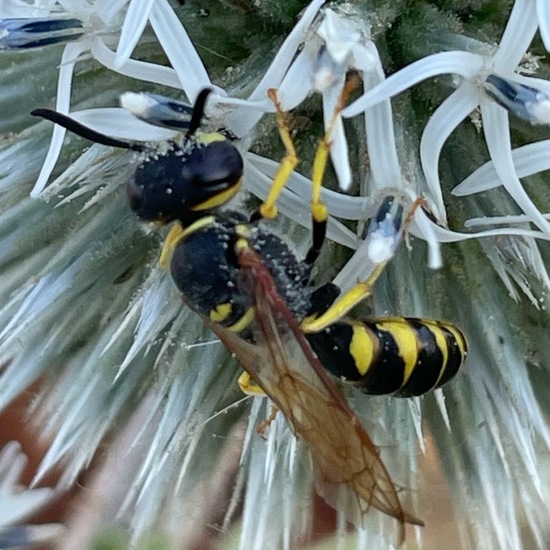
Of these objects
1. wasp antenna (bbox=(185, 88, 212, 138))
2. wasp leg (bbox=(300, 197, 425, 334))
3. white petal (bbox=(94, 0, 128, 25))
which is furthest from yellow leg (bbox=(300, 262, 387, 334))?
white petal (bbox=(94, 0, 128, 25))

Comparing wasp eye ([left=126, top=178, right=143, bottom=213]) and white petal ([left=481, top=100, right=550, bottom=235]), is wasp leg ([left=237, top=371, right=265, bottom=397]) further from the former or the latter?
white petal ([left=481, top=100, right=550, bottom=235])

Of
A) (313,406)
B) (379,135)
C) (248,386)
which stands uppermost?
(379,135)

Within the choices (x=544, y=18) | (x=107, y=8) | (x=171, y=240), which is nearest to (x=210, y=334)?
(x=171, y=240)

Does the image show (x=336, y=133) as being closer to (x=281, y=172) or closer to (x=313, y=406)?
(x=281, y=172)

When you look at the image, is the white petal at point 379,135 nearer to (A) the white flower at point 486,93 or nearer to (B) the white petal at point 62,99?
(A) the white flower at point 486,93

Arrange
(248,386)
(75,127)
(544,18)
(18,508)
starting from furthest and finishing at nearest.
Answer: (18,508), (248,386), (75,127), (544,18)

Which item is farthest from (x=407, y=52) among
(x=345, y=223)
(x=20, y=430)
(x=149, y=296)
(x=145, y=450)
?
(x=20, y=430)

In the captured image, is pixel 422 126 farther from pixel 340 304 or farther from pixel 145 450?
pixel 145 450
